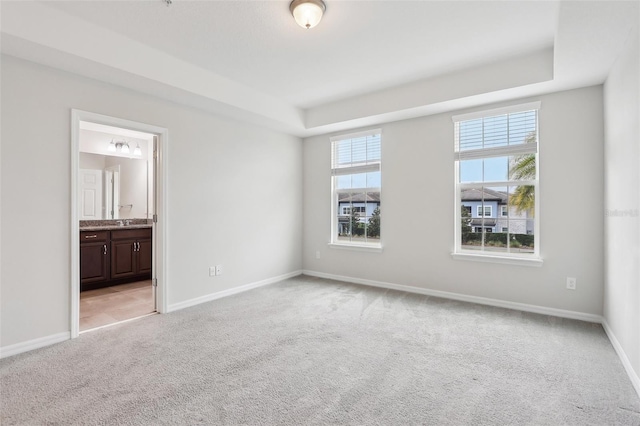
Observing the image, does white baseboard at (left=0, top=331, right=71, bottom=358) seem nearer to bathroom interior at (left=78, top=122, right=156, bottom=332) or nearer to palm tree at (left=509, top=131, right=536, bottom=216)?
bathroom interior at (left=78, top=122, right=156, bottom=332)

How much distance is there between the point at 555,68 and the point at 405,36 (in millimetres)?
1432

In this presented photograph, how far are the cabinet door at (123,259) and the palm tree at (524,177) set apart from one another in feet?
17.8

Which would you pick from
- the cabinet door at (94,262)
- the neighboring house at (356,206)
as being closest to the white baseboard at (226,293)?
the neighboring house at (356,206)

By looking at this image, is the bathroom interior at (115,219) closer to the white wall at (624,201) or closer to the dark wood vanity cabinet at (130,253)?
the dark wood vanity cabinet at (130,253)

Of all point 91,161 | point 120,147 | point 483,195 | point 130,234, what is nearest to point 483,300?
point 483,195

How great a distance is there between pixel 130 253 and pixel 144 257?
0.77ft

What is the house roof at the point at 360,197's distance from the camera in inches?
194

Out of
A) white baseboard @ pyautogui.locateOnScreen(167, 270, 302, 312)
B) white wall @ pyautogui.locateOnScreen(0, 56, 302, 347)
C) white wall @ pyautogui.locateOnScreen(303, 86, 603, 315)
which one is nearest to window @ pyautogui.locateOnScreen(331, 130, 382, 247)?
white wall @ pyautogui.locateOnScreen(303, 86, 603, 315)

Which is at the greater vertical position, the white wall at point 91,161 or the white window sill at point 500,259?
the white wall at point 91,161

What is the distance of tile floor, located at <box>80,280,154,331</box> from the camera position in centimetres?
348

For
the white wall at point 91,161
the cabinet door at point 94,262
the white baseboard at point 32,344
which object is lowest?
the white baseboard at point 32,344

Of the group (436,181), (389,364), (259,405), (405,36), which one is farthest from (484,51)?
(259,405)

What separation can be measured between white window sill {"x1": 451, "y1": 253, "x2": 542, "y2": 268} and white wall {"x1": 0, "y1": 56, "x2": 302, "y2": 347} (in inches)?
107

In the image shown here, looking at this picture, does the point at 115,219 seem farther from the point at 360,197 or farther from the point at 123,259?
the point at 360,197
